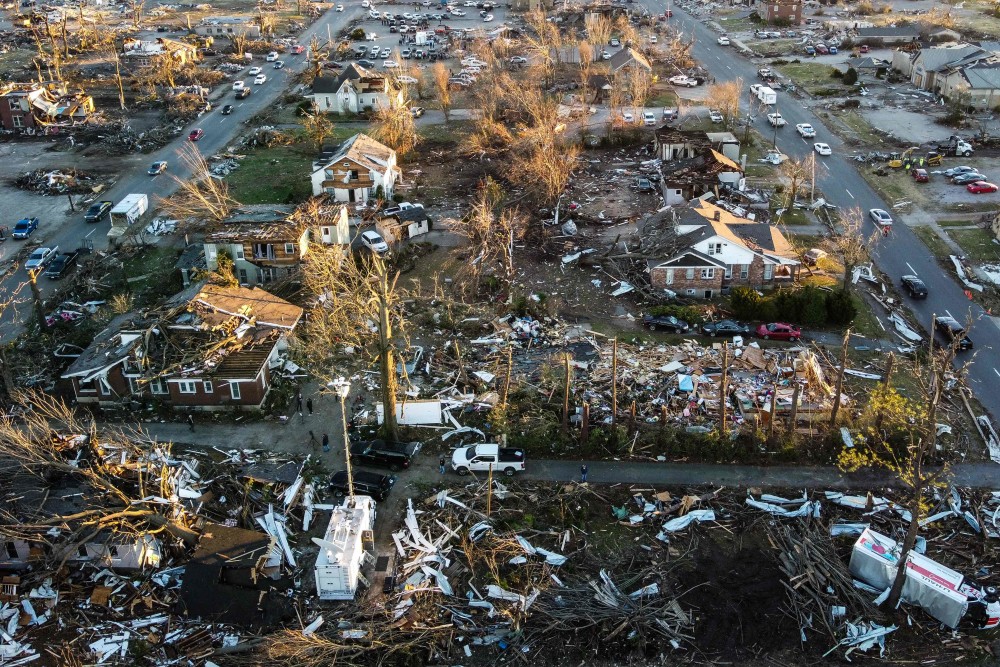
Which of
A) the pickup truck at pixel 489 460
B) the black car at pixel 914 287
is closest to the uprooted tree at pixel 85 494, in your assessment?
the pickup truck at pixel 489 460

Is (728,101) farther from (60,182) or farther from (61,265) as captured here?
(60,182)

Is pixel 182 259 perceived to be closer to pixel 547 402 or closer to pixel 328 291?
pixel 328 291

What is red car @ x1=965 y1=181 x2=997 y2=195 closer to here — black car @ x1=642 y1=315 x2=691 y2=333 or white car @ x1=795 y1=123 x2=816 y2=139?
white car @ x1=795 y1=123 x2=816 y2=139

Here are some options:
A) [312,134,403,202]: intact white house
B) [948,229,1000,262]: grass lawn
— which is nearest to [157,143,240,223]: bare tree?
[312,134,403,202]: intact white house

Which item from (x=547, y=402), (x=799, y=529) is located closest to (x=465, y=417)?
(x=547, y=402)

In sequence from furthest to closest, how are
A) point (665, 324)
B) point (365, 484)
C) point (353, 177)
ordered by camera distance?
1. point (353, 177)
2. point (665, 324)
3. point (365, 484)

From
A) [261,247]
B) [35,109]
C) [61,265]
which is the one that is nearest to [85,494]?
[261,247]
